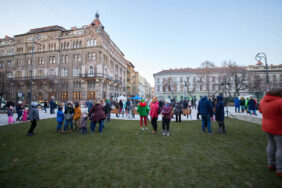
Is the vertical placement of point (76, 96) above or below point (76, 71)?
below

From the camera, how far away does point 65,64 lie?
3722 centimetres

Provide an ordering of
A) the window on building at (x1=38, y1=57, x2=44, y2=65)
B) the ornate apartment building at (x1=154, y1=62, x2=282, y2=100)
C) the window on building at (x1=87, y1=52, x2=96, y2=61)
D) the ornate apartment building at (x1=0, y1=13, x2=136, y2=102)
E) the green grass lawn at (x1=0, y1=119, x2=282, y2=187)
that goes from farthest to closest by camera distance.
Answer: the ornate apartment building at (x1=154, y1=62, x2=282, y2=100) → the window on building at (x1=38, y1=57, x2=44, y2=65) → the window on building at (x1=87, y1=52, x2=96, y2=61) → the ornate apartment building at (x1=0, y1=13, x2=136, y2=102) → the green grass lawn at (x1=0, y1=119, x2=282, y2=187)

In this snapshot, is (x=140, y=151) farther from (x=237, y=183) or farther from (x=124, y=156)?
(x=237, y=183)

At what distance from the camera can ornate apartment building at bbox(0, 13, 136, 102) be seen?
3484 cm

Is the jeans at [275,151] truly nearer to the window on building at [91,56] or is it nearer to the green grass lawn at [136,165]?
the green grass lawn at [136,165]

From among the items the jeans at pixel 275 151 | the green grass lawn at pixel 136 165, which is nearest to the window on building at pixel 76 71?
the green grass lawn at pixel 136 165

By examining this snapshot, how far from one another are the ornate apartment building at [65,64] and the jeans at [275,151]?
33540mm

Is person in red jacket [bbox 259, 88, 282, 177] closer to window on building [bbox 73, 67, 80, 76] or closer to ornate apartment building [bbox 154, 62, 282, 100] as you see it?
window on building [bbox 73, 67, 80, 76]

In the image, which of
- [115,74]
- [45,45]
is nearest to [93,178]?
[115,74]

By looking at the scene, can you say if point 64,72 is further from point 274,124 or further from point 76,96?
point 274,124

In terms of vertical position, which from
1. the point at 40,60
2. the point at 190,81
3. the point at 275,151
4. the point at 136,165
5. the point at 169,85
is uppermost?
the point at 40,60

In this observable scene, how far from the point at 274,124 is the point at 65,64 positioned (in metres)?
42.6

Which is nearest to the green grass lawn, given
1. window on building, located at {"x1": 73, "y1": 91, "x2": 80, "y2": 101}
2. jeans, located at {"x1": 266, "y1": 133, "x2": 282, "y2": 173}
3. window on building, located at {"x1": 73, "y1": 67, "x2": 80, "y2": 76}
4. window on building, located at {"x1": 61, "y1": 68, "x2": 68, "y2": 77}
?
jeans, located at {"x1": 266, "y1": 133, "x2": 282, "y2": 173}

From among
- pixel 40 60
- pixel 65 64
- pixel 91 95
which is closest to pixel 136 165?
pixel 91 95
